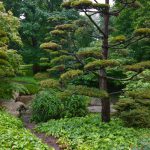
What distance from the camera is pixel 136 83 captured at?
15.8 m

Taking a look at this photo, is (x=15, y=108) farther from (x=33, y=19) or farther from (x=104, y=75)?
(x=33, y=19)

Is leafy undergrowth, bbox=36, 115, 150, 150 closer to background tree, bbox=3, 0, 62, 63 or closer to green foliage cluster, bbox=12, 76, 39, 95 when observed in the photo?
green foliage cluster, bbox=12, 76, 39, 95

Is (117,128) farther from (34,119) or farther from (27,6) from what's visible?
(27,6)

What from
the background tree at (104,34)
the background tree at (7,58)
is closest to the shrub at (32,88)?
the background tree at (7,58)

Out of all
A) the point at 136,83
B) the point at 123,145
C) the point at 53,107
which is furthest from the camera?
the point at 136,83

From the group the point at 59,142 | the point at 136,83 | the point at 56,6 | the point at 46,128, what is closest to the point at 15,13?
the point at 56,6

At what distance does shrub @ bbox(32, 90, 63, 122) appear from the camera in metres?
13.0

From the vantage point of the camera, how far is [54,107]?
1305 cm

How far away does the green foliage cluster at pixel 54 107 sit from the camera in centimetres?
1303

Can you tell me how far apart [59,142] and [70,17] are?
1357 centimetres

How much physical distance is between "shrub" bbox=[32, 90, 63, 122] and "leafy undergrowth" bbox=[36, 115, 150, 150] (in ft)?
2.06

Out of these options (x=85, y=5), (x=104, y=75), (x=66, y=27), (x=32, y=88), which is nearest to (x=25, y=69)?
(x=32, y=88)

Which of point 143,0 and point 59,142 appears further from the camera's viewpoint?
point 143,0

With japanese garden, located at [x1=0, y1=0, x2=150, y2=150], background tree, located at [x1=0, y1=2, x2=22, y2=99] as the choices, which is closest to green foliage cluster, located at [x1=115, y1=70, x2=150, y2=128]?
japanese garden, located at [x1=0, y1=0, x2=150, y2=150]
